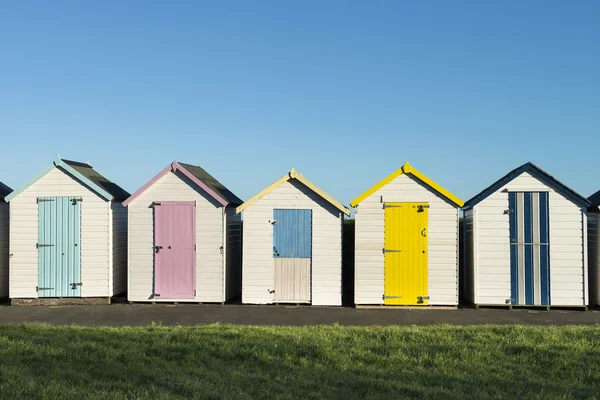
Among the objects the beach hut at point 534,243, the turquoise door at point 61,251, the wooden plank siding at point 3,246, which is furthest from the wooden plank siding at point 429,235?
the wooden plank siding at point 3,246

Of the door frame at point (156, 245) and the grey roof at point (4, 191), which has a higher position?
the grey roof at point (4, 191)

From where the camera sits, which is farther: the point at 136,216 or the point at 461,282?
the point at 461,282

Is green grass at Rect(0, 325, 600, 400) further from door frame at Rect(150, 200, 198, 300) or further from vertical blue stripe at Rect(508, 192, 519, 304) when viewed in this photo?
door frame at Rect(150, 200, 198, 300)

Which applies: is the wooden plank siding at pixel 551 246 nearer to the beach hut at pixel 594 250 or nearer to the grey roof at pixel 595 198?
the beach hut at pixel 594 250

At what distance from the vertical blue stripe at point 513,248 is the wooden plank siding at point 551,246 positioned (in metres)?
0.09

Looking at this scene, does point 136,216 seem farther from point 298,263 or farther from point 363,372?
point 363,372

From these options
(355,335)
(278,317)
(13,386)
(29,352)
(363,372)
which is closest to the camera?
(13,386)

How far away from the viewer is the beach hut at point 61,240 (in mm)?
18109

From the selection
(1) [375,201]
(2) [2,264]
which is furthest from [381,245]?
(2) [2,264]

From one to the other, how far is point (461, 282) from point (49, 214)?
37.0 ft

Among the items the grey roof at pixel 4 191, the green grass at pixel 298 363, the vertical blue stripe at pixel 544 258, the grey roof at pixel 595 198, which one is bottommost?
the green grass at pixel 298 363

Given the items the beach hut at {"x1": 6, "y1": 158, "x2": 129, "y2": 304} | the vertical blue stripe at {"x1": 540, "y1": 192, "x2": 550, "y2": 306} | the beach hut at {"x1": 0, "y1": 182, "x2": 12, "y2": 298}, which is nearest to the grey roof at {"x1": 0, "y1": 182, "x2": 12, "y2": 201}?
the beach hut at {"x1": 0, "y1": 182, "x2": 12, "y2": 298}

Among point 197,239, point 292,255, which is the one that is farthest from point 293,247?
point 197,239

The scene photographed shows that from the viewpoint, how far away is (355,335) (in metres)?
11.9
